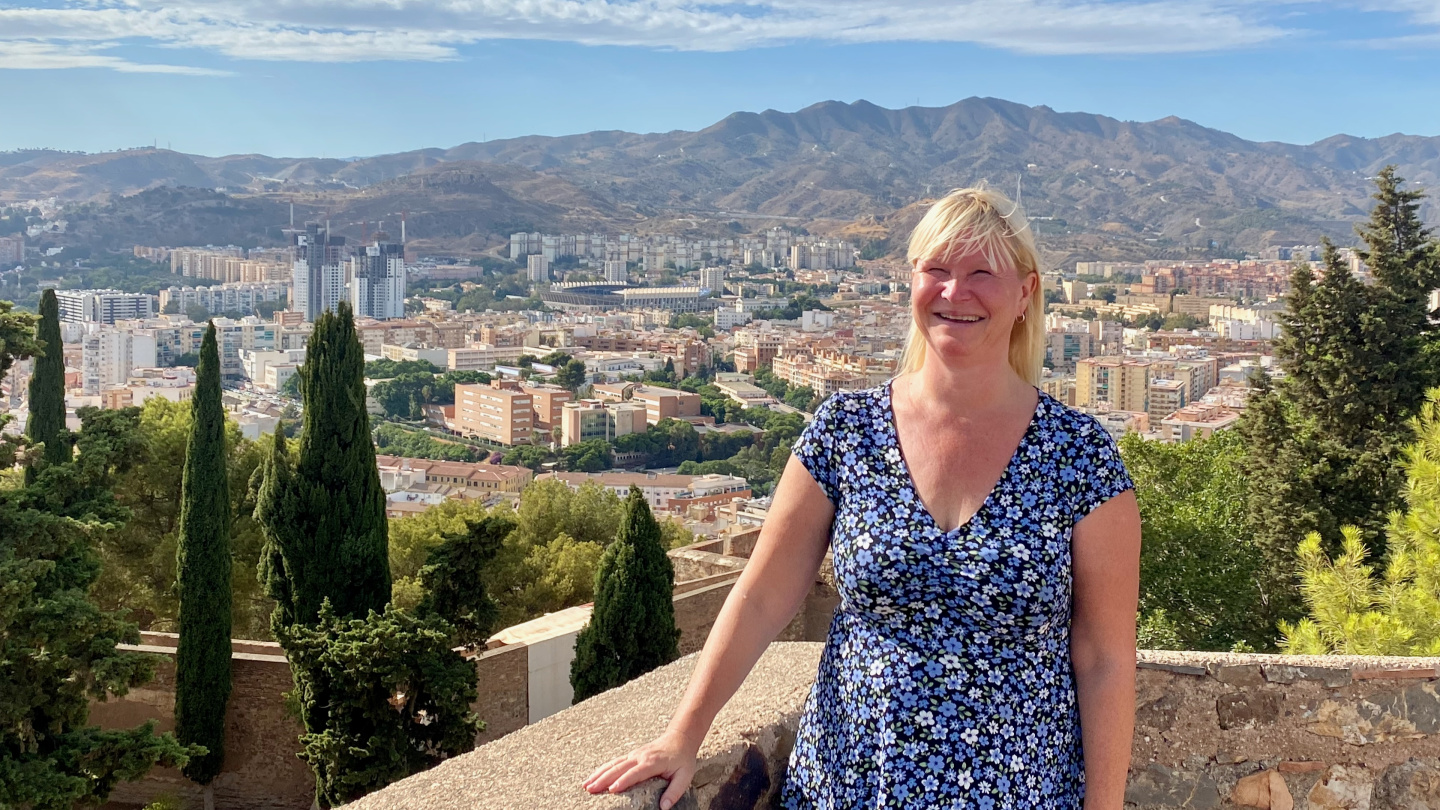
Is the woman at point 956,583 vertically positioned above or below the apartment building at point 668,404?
above

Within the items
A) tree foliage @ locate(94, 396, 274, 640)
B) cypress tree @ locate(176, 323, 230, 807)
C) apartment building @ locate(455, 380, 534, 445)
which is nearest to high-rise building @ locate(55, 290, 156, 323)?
apartment building @ locate(455, 380, 534, 445)

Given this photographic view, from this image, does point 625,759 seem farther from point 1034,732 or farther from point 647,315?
point 647,315

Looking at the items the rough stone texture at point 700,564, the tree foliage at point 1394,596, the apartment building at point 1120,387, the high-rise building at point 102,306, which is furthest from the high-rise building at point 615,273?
the tree foliage at point 1394,596

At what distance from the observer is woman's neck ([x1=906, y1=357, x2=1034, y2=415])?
1.09 meters

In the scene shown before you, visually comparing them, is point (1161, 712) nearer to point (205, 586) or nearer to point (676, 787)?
point (676, 787)

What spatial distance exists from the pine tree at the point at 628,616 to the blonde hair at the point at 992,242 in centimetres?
491

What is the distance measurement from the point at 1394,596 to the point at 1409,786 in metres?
1.97

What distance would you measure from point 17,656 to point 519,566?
439 centimetres

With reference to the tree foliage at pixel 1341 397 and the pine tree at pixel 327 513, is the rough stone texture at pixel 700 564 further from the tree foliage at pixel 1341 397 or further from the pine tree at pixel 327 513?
the tree foliage at pixel 1341 397

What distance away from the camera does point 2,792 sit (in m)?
4.86

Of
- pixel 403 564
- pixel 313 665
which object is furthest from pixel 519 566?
pixel 313 665

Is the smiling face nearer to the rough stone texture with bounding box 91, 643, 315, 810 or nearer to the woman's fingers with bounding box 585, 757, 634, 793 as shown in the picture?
the woman's fingers with bounding box 585, 757, 634, 793

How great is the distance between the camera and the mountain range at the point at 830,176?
90.2 m

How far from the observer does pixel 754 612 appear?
111cm
